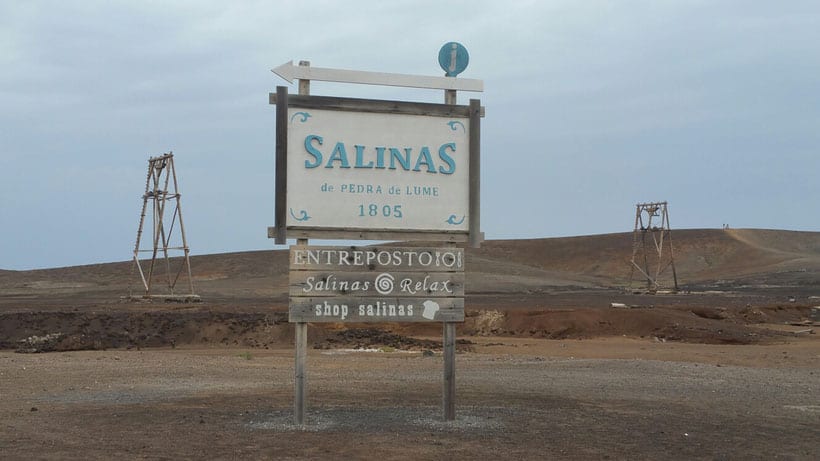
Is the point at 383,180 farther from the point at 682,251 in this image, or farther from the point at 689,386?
the point at 682,251

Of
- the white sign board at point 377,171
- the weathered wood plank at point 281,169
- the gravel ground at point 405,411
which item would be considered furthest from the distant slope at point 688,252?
the weathered wood plank at point 281,169

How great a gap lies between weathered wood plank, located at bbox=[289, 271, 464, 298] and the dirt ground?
141cm

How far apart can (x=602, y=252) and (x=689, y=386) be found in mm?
99868

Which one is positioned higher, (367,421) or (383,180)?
(383,180)

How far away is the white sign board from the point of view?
32.6ft

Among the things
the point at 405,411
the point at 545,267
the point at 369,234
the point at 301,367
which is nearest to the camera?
the point at 301,367

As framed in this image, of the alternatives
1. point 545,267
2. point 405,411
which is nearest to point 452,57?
point 405,411

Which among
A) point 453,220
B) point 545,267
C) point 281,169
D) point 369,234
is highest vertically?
point 545,267

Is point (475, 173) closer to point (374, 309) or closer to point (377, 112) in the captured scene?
point (377, 112)

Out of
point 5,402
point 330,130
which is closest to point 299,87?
point 330,130

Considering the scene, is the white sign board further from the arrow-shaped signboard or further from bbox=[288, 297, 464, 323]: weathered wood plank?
bbox=[288, 297, 464, 323]: weathered wood plank

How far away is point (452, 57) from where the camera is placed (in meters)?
10.3

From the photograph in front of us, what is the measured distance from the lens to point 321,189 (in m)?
9.97

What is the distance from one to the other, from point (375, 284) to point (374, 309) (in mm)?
284
